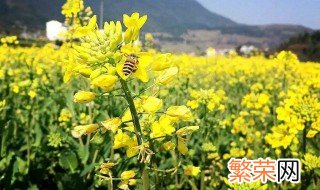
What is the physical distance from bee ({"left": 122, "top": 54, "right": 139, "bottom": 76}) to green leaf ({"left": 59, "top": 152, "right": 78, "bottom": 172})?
1.84 meters

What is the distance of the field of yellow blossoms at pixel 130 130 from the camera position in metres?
1.37

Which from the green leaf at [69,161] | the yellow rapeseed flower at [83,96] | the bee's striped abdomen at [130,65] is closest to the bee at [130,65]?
the bee's striped abdomen at [130,65]

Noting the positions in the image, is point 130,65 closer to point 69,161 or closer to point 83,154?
point 69,161

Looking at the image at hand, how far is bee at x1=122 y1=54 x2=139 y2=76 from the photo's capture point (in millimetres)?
1293

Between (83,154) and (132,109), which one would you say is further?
(83,154)

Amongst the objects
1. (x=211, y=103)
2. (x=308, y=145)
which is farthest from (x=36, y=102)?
(x=308, y=145)

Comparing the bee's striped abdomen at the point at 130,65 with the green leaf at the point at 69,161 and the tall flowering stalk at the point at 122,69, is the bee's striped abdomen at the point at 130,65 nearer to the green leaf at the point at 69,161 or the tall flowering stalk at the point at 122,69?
the tall flowering stalk at the point at 122,69

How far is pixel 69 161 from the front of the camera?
3.02 meters

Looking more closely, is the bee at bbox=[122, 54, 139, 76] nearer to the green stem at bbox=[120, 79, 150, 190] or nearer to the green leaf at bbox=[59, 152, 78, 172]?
the green stem at bbox=[120, 79, 150, 190]

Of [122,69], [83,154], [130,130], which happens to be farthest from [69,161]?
[122,69]

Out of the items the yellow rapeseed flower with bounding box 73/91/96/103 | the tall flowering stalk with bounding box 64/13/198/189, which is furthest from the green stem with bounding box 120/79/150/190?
the yellow rapeseed flower with bounding box 73/91/96/103

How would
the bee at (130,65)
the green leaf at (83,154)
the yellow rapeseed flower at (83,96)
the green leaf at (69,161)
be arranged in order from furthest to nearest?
the green leaf at (83,154), the green leaf at (69,161), the yellow rapeseed flower at (83,96), the bee at (130,65)

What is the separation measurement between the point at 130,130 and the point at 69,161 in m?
1.64

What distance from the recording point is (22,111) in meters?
4.29
